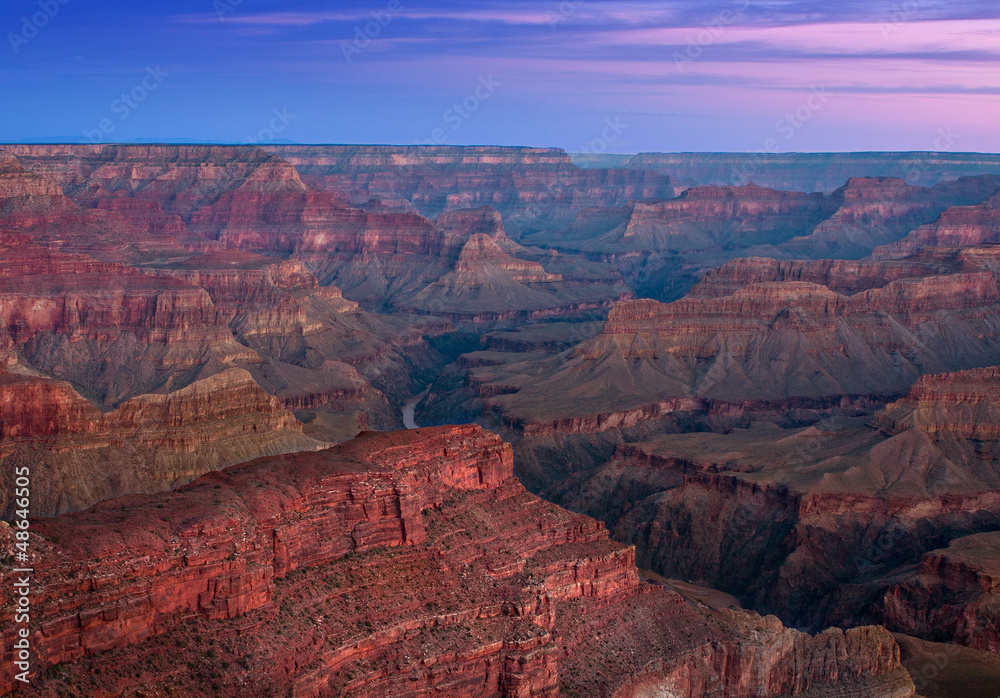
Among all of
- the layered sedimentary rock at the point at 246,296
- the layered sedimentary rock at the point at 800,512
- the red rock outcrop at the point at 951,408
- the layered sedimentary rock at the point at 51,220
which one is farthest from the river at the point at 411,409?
the red rock outcrop at the point at 951,408

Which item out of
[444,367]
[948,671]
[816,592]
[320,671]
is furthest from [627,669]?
[444,367]

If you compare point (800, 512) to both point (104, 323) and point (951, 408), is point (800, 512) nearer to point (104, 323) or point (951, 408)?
point (951, 408)

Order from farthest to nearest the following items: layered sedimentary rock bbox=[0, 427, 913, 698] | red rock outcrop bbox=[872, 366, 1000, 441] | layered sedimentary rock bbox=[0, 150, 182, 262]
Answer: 1. layered sedimentary rock bbox=[0, 150, 182, 262]
2. red rock outcrop bbox=[872, 366, 1000, 441]
3. layered sedimentary rock bbox=[0, 427, 913, 698]

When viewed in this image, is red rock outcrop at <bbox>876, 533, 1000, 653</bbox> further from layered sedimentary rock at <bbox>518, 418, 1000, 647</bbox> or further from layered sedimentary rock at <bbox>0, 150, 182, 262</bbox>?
layered sedimentary rock at <bbox>0, 150, 182, 262</bbox>

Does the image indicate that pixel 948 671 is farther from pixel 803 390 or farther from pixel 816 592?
pixel 803 390

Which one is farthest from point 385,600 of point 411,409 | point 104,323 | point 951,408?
point 411,409

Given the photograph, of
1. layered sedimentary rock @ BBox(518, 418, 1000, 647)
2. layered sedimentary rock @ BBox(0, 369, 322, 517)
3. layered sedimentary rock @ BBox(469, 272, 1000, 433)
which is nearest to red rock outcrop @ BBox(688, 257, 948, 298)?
layered sedimentary rock @ BBox(469, 272, 1000, 433)

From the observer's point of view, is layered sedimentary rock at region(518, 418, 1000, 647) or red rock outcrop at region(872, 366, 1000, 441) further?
red rock outcrop at region(872, 366, 1000, 441)
